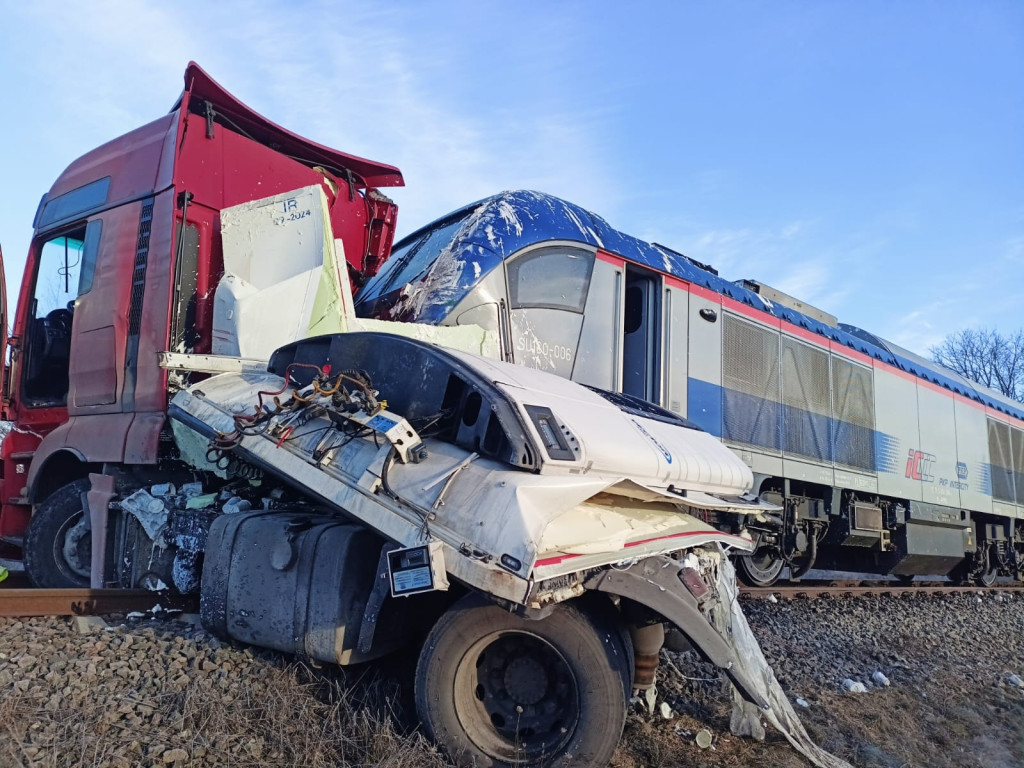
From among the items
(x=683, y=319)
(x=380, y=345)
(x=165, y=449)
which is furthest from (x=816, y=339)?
(x=165, y=449)

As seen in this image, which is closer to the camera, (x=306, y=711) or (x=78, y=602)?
(x=306, y=711)

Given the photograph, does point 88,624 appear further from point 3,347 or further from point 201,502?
point 3,347

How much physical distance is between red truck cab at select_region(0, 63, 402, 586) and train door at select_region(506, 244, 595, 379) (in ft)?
6.57

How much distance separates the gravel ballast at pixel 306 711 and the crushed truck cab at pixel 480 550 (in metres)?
0.19

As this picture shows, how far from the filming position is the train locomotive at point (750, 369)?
5.34 m

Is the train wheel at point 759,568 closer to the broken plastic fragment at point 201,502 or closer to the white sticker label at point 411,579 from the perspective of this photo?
the broken plastic fragment at point 201,502

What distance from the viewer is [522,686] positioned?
297 centimetres

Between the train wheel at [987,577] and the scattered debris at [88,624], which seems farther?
the train wheel at [987,577]

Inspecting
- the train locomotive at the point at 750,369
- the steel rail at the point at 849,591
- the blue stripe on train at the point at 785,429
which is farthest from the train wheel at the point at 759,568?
the blue stripe on train at the point at 785,429

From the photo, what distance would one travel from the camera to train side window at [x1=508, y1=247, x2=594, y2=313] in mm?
5301

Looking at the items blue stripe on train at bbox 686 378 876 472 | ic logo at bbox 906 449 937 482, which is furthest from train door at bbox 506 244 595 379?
ic logo at bbox 906 449 937 482

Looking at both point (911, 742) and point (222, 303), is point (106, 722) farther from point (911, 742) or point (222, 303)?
point (911, 742)

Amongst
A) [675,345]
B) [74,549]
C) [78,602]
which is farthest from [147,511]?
[675,345]

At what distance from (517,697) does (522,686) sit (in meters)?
0.05
